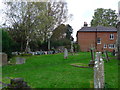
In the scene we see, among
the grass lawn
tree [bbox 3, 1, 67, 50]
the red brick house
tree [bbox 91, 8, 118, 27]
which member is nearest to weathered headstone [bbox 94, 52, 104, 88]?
the grass lawn

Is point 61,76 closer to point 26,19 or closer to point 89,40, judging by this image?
point 26,19

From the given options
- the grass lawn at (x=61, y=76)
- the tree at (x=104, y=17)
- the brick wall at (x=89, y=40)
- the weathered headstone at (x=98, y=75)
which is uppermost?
the tree at (x=104, y=17)

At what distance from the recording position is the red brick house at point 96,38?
1777 inches

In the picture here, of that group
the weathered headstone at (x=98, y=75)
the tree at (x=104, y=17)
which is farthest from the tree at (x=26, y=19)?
the tree at (x=104, y=17)

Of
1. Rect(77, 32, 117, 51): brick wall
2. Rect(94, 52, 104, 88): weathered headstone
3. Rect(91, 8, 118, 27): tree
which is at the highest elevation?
Rect(91, 8, 118, 27): tree

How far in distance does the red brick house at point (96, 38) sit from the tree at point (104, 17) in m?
17.9

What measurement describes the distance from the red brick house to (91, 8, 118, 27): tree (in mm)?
17887

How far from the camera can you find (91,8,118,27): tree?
207ft

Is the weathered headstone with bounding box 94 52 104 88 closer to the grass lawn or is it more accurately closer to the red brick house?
the grass lawn

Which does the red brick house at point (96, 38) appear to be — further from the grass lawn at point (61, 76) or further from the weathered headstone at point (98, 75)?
the weathered headstone at point (98, 75)

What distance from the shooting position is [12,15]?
3023cm

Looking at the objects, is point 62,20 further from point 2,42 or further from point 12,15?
point 2,42

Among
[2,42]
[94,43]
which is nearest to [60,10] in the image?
[94,43]

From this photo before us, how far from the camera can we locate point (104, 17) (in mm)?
63906
